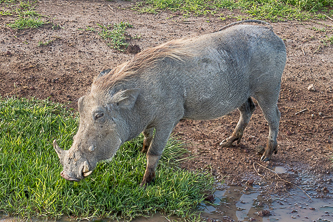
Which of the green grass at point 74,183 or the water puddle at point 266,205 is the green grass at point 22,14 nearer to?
the green grass at point 74,183

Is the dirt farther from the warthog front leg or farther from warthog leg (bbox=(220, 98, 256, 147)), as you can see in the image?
the warthog front leg

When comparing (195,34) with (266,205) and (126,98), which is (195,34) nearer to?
(126,98)

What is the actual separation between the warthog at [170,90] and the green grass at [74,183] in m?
0.24

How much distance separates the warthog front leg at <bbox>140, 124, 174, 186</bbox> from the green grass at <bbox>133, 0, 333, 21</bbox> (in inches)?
181

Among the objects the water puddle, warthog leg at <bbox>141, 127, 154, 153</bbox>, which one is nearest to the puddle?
the water puddle

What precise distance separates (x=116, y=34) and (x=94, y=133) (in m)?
3.93

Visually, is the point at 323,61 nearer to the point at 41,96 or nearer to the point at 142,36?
the point at 142,36

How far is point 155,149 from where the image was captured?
3.84 metres

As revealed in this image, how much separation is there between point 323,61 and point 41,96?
15.4ft

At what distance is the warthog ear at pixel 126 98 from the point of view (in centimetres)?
334

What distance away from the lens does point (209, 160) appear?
4.66m

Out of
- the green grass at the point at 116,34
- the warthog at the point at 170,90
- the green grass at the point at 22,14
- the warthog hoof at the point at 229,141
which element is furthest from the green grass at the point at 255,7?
the warthog at the point at 170,90

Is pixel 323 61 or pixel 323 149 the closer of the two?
pixel 323 149

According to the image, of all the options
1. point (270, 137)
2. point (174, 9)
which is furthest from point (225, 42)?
point (174, 9)
